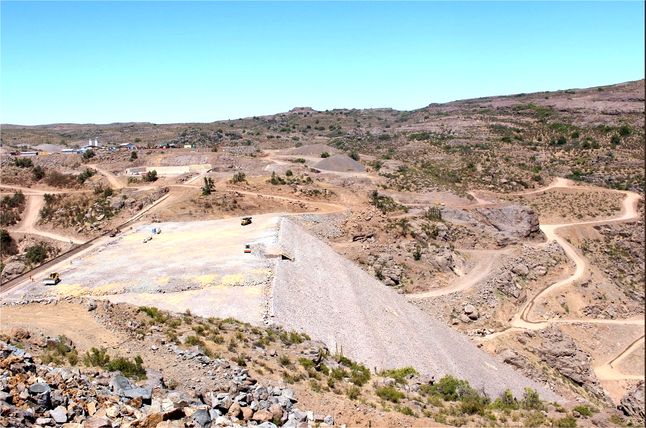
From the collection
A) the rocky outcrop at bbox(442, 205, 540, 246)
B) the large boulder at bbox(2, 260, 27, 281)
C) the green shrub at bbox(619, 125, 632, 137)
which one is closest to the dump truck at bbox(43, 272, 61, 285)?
the large boulder at bbox(2, 260, 27, 281)

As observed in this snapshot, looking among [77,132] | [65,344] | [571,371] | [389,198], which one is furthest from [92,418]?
[77,132]

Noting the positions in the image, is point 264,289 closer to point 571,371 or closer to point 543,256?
point 571,371

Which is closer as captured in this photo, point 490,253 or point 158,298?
point 158,298

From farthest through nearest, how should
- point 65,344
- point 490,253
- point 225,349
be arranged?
1. point 490,253
2. point 225,349
3. point 65,344

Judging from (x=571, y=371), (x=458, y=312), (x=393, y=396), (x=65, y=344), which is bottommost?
(x=571, y=371)

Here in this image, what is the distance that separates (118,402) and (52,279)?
62.4 ft

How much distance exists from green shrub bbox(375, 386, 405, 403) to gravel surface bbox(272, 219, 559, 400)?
15.7ft

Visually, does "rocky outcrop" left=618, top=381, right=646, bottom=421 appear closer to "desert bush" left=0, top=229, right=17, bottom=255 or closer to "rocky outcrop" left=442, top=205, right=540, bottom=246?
"rocky outcrop" left=442, top=205, right=540, bottom=246

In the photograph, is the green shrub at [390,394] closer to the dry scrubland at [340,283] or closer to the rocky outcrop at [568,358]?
the dry scrubland at [340,283]

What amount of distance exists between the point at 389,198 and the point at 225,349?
43796 millimetres

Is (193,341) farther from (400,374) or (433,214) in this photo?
(433,214)

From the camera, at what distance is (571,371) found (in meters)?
34.3

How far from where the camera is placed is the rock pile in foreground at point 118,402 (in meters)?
12.1

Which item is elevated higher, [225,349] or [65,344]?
[65,344]
